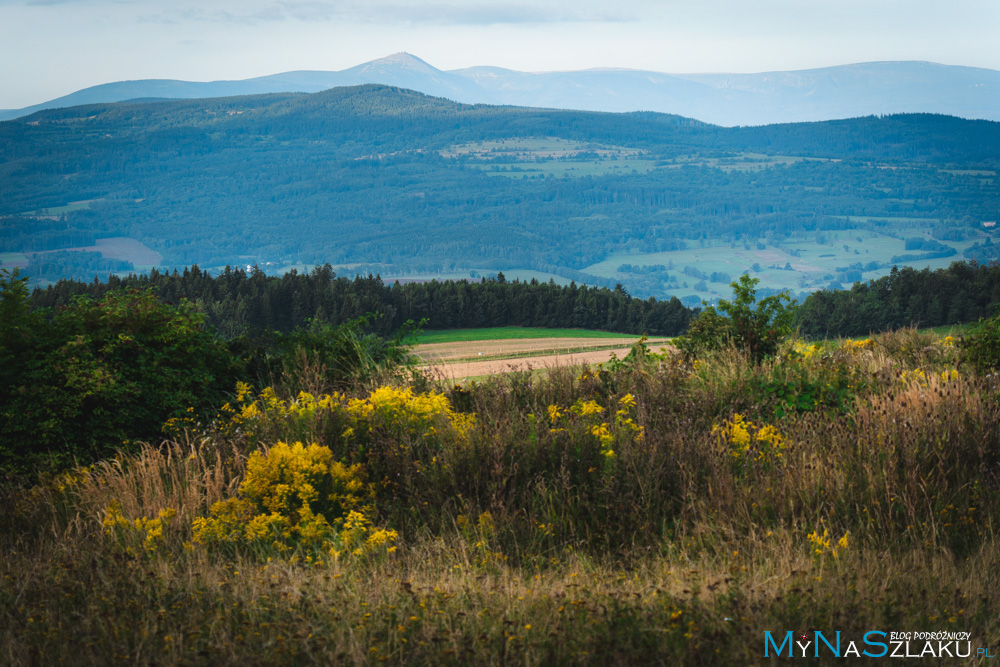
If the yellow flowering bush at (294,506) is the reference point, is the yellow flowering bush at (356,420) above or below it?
above

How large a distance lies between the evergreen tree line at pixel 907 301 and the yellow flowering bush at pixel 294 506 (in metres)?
49.6

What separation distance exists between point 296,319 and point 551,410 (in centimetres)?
6100

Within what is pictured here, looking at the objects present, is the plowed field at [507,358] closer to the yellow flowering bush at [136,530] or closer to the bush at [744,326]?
the bush at [744,326]

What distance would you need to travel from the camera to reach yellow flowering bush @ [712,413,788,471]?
195 inches

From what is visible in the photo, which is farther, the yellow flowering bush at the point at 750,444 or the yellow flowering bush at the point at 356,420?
the yellow flowering bush at the point at 356,420

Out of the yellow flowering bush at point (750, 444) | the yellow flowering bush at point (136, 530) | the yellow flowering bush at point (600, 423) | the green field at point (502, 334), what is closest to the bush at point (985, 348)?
the yellow flowering bush at point (750, 444)

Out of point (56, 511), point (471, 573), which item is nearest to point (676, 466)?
point (471, 573)

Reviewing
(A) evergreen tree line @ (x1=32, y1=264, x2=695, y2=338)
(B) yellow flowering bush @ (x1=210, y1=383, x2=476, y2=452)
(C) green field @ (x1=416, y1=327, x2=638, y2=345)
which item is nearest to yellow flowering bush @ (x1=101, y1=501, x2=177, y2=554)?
(B) yellow flowering bush @ (x1=210, y1=383, x2=476, y2=452)

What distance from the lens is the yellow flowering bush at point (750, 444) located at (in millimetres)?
4941

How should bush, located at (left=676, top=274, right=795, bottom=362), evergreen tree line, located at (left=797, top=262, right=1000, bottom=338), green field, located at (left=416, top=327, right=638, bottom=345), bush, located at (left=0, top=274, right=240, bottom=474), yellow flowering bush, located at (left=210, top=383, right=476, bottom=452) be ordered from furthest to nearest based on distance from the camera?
green field, located at (left=416, top=327, right=638, bottom=345) < evergreen tree line, located at (left=797, top=262, right=1000, bottom=338) < bush, located at (left=676, top=274, right=795, bottom=362) < bush, located at (left=0, top=274, right=240, bottom=474) < yellow flowering bush, located at (left=210, top=383, right=476, bottom=452)

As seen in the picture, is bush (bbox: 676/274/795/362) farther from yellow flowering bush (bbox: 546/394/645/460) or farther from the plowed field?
yellow flowering bush (bbox: 546/394/645/460)

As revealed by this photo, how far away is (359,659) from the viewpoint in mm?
2869

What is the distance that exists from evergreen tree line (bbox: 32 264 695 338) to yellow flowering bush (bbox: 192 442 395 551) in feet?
179

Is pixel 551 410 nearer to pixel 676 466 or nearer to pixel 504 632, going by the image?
pixel 676 466
